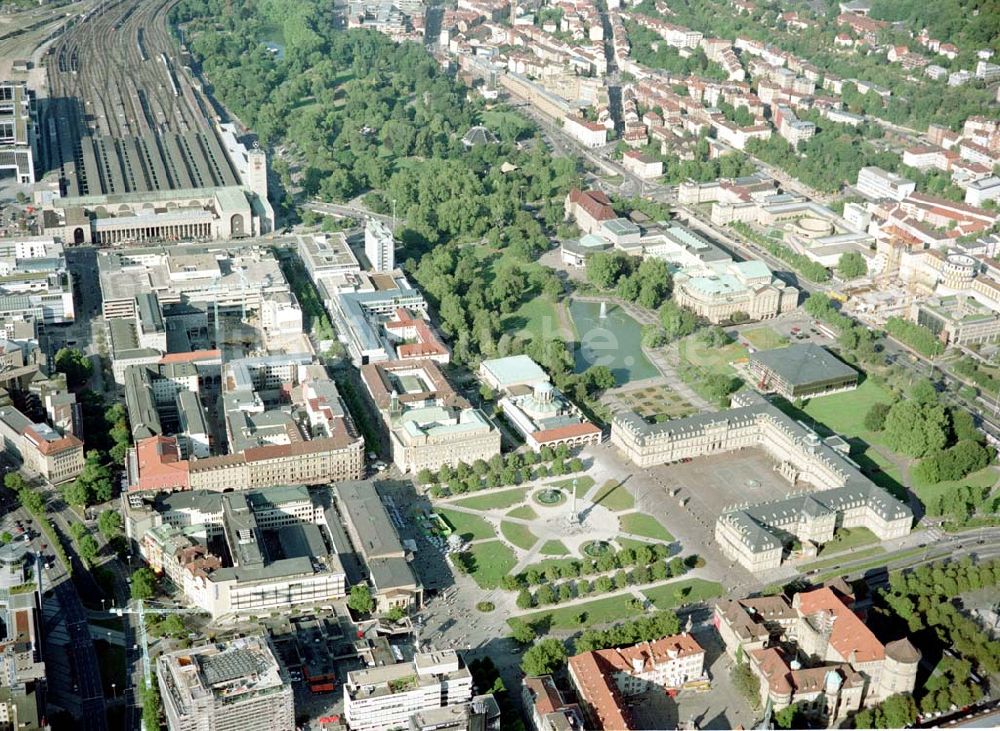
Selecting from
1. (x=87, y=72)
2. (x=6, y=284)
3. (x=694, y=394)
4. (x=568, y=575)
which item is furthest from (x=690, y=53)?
(x=568, y=575)

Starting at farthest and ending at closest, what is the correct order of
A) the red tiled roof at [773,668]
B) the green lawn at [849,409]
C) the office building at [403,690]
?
the green lawn at [849,409] < the red tiled roof at [773,668] < the office building at [403,690]

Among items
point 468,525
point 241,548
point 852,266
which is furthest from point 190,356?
point 852,266

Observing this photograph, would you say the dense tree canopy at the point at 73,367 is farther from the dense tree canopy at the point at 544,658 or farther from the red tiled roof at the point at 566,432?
the dense tree canopy at the point at 544,658

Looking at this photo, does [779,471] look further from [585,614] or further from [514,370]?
[585,614]

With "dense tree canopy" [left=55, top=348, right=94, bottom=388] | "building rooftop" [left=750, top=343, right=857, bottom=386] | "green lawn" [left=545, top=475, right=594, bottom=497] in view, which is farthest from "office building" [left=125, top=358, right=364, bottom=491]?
"building rooftop" [left=750, top=343, right=857, bottom=386]

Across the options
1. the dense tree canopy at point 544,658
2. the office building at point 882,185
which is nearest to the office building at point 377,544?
the dense tree canopy at point 544,658
